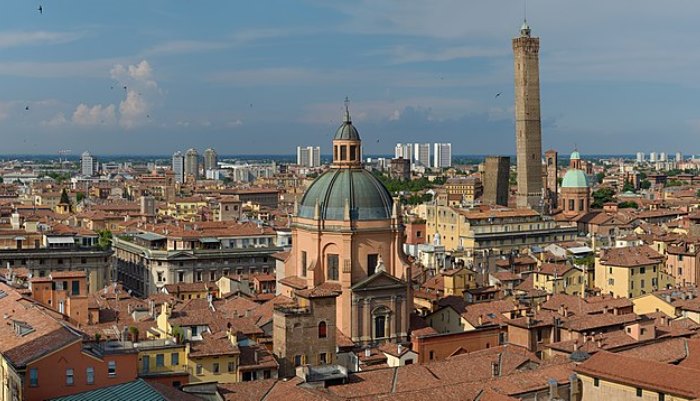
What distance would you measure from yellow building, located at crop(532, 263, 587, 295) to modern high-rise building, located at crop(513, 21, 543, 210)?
4682 centimetres

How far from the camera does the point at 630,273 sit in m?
55.9

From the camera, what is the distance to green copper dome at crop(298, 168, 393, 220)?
42.9 meters

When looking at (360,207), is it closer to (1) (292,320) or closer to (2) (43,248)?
(1) (292,320)

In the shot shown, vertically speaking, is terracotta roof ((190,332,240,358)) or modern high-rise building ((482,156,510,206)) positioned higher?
modern high-rise building ((482,156,510,206))

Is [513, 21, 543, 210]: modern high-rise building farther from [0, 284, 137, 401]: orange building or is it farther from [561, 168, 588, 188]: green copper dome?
[0, 284, 137, 401]: orange building

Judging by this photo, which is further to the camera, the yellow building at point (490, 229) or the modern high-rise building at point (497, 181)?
the modern high-rise building at point (497, 181)

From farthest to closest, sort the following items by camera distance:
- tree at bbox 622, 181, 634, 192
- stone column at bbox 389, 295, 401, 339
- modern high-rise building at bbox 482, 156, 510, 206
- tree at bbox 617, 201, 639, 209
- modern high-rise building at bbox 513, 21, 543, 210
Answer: tree at bbox 622, 181, 634, 192, tree at bbox 617, 201, 639, 209, modern high-rise building at bbox 482, 156, 510, 206, modern high-rise building at bbox 513, 21, 543, 210, stone column at bbox 389, 295, 401, 339

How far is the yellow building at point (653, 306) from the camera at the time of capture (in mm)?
46519

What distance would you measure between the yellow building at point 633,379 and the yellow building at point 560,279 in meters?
26.2

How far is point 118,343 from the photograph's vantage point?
31422 millimetres

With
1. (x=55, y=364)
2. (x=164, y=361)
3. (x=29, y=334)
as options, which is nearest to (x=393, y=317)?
(x=164, y=361)

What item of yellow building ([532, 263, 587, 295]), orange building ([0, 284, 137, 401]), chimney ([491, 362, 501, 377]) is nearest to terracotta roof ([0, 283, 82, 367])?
orange building ([0, 284, 137, 401])


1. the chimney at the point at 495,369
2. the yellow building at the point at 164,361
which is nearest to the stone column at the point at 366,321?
the chimney at the point at 495,369

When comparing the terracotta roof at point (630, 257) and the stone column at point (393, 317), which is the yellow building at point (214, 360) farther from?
the terracotta roof at point (630, 257)
